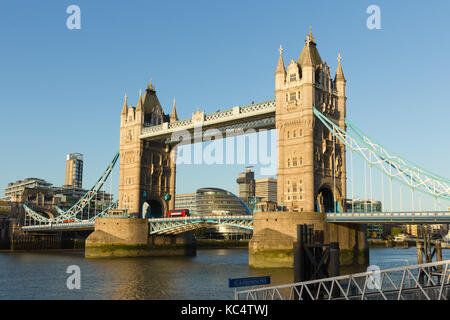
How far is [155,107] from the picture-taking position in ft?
310

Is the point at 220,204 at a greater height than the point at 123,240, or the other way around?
the point at 220,204

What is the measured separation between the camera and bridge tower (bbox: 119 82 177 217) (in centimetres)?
9006

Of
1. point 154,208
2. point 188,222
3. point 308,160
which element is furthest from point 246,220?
point 154,208

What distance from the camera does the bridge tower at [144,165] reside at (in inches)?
3546

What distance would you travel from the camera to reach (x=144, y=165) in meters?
91.0

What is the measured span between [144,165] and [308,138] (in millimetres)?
37178

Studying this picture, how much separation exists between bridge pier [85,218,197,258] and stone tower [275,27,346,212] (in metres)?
28.7

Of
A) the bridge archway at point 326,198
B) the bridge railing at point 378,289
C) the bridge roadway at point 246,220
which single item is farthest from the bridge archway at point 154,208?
the bridge railing at point 378,289

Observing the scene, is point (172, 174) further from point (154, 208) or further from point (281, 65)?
point (281, 65)

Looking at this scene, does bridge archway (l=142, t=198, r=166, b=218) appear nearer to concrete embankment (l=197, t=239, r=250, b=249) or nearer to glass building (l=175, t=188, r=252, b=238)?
concrete embankment (l=197, t=239, r=250, b=249)

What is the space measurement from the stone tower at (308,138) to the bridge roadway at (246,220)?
5.58 m

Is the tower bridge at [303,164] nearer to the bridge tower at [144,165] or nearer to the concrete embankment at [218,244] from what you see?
the bridge tower at [144,165]
